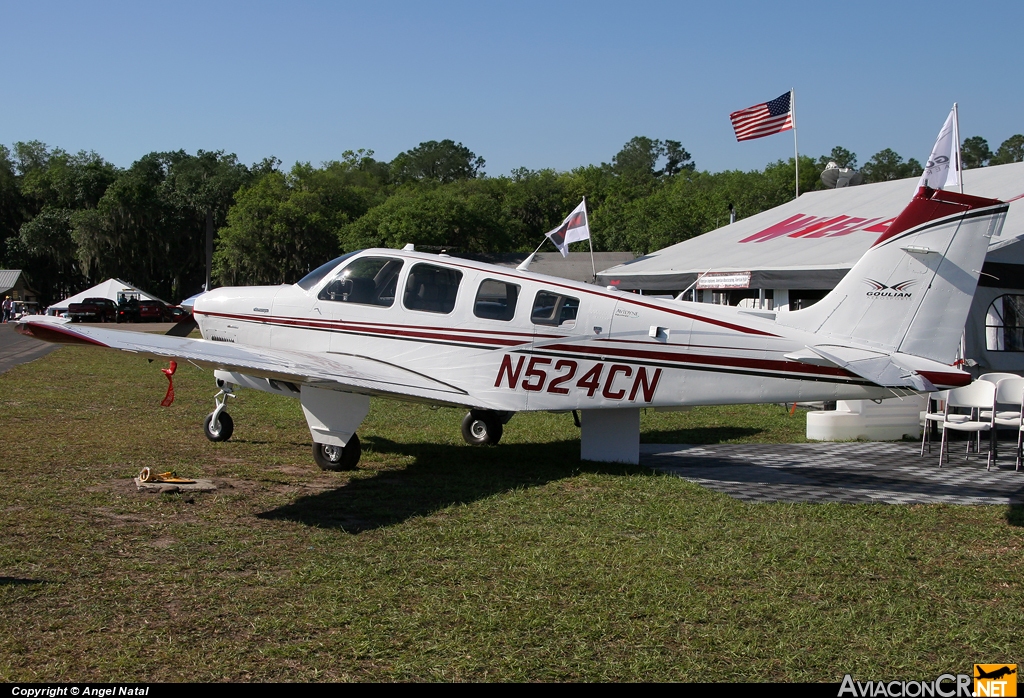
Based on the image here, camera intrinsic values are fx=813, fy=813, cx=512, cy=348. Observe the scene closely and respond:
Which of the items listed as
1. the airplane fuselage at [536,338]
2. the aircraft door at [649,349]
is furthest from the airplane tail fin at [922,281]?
the aircraft door at [649,349]

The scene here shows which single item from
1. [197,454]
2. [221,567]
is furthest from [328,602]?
[197,454]

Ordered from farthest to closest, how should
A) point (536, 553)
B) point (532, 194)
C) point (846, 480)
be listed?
1. point (532, 194)
2. point (846, 480)
3. point (536, 553)

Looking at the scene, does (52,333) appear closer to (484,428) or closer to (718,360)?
(484,428)

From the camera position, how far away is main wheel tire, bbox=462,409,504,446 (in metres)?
10.3

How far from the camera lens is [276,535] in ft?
19.9

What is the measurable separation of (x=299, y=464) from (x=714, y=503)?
14.3 ft

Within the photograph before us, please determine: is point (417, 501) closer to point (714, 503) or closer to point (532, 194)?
point (714, 503)

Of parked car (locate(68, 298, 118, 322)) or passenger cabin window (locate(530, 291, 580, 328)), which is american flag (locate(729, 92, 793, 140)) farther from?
parked car (locate(68, 298, 118, 322))

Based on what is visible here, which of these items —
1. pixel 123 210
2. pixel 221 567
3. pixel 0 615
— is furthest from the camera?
pixel 123 210

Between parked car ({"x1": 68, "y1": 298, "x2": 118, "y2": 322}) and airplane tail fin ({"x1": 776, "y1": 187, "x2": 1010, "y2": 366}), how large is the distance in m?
47.8

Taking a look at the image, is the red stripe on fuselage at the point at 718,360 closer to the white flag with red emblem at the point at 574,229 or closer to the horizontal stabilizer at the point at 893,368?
the horizontal stabilizer at the point at 893,368

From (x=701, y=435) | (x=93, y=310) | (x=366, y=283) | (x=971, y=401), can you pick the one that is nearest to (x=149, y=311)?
(x=93, y=310)

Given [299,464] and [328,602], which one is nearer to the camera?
[328,602]

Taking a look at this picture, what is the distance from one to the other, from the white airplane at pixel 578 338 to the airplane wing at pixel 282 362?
2cm
